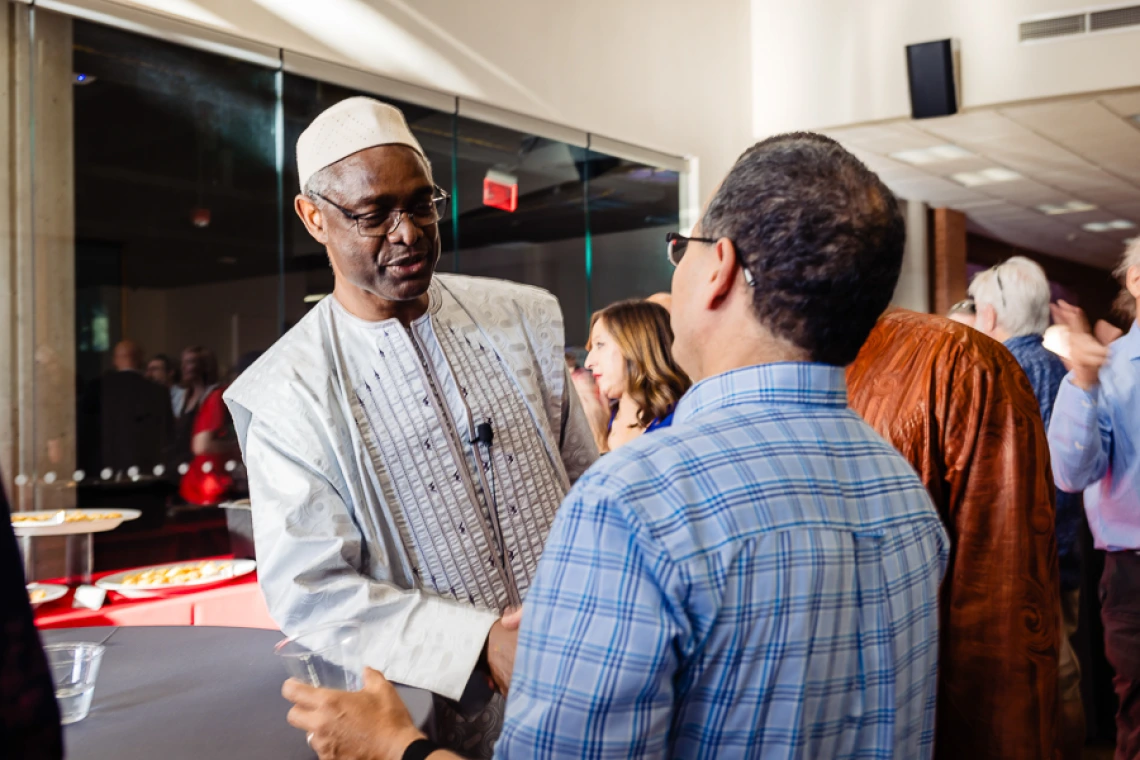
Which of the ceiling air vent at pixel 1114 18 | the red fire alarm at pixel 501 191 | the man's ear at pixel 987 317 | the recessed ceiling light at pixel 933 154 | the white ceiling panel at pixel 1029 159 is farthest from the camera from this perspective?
the recessed ceiling light at pixel 933 154

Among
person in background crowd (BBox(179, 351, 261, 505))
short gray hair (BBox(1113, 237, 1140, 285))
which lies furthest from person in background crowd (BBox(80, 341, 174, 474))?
short gray hair (BBox(1113, 237, 1140, 285))

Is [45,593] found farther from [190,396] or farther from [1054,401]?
[1054,401]

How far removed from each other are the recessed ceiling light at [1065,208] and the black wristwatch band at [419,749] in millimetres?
10752

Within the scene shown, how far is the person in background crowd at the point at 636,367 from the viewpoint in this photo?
121 inches

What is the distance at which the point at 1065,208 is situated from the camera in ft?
33.8

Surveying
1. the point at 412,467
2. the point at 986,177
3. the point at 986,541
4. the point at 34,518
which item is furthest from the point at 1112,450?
the point at 986,177

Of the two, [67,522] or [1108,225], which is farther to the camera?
[1108,225]

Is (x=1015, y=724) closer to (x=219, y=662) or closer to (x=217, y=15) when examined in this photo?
(x=219, y=662)

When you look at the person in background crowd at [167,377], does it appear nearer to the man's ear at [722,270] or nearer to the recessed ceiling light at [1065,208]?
the man's ear at [722,270]

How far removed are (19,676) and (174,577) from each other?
253cm

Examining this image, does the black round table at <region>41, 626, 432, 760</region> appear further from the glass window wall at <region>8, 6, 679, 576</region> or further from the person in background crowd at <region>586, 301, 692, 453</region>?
the glass window wall at <region>8, 6, 679, 576</region>

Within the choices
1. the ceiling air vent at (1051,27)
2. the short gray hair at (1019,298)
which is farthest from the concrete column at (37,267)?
the ceiling air vent at (1051,27)

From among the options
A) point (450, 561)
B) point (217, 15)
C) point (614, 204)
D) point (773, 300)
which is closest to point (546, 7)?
point (614, 204)

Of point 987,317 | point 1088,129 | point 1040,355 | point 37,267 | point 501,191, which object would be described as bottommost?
point 1040,355
